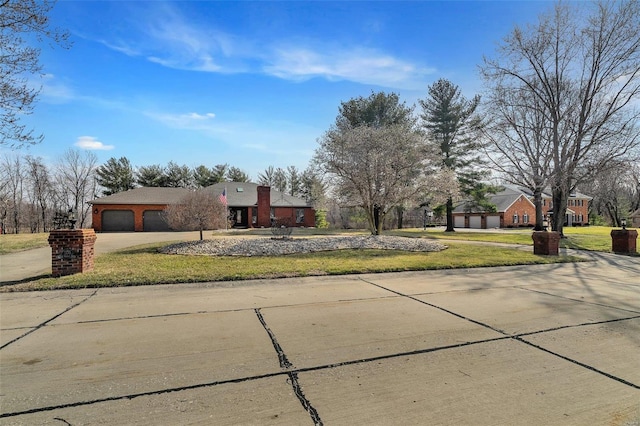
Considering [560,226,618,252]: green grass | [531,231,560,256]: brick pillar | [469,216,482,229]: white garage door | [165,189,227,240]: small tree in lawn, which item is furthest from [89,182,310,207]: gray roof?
[469,216,482,229]: white garage door

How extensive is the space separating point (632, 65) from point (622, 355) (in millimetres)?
21073

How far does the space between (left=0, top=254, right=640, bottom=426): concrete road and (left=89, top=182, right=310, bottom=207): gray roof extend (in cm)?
2415

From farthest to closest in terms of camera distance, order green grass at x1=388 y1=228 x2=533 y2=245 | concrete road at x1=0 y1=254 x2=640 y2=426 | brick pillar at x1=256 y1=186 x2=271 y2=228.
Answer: brick pillar at x1=256 y1=186 x2=271 y2=228 → green grass at x1=388 y1=228 x2=533 y2=245 → concrete road at x1=0 y1=254 x2=640 y2=426

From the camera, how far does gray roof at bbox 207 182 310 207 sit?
33.3m

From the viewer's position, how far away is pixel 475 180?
32531 mm

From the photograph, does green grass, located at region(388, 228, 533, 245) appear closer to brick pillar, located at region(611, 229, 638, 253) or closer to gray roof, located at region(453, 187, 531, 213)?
brick pillar, located at region(611, 229, 638, 253)

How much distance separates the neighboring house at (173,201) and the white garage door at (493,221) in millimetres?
26293

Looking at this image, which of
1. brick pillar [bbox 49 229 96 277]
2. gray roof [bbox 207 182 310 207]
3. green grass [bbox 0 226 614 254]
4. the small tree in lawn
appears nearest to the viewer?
brick pillar [bbox 49 229 96 277]

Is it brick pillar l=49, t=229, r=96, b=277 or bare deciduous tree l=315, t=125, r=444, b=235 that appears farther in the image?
bare deciduous tree l=315, t=125, r=444, b=235

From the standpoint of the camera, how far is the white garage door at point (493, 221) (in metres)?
46.2

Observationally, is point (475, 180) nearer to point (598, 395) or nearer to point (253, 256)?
point (253, 256)

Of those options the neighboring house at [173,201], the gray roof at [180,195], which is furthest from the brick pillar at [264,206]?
the gray roof at [180,195]

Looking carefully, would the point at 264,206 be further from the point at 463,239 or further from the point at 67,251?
the point at 67,251

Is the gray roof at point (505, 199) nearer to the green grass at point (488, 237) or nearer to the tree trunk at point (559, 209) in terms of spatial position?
the green grass at point (488, 237)
